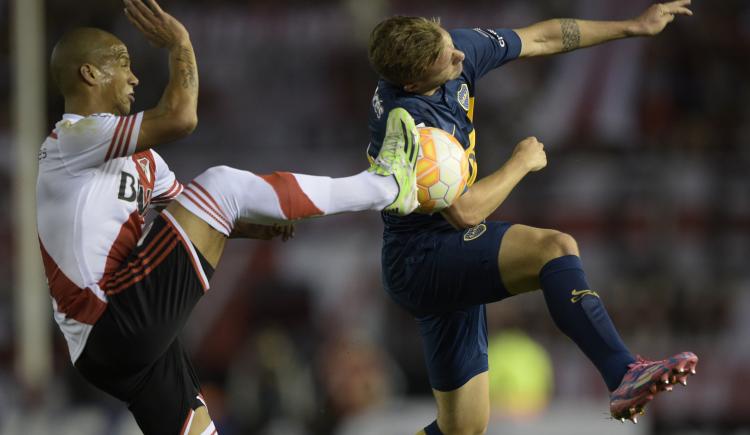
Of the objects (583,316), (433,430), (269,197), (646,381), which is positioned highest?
(269,197)

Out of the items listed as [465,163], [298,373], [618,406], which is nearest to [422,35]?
[465,163]

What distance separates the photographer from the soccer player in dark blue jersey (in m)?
4.99

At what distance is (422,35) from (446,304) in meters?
1.24

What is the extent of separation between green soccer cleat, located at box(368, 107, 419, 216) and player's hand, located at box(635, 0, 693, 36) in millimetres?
1519

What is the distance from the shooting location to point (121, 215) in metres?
5.04

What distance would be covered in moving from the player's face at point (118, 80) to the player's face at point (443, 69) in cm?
125

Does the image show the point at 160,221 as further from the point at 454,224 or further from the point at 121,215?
the point at 454,224

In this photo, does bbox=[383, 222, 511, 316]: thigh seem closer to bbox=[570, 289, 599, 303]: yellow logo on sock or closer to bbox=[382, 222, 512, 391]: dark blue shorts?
bbox=[382, 222, 512, 391]: dark blue shorts

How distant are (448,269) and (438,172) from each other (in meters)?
0.47

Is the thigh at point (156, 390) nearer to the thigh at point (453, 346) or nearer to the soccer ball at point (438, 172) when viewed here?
the thigh at point (453, 346)

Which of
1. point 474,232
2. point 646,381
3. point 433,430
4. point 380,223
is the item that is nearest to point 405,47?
point 474,232

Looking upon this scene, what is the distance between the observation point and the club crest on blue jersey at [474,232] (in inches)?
210

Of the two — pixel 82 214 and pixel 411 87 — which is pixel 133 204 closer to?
pixel 82 214

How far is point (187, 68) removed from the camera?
489 cm
